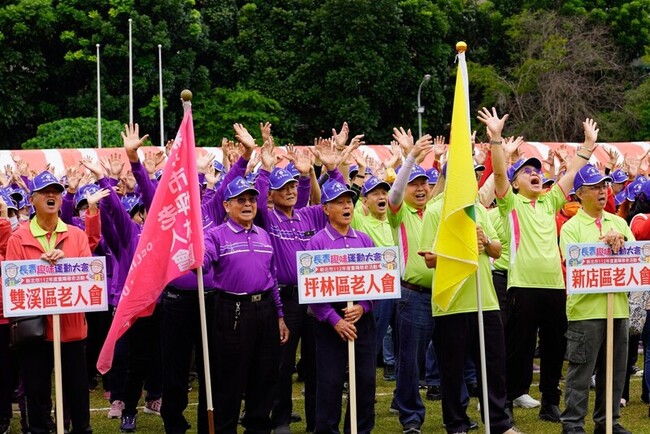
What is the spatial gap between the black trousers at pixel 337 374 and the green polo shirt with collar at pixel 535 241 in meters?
1.85

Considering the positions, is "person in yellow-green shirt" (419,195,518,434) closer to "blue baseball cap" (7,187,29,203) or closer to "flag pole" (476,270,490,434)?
"flag pole" (476,270,490,434)

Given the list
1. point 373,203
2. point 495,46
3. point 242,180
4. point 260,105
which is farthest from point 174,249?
point 495,46

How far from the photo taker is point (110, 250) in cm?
1105

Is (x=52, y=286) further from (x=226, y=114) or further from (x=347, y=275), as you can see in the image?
(x=226, y=114)

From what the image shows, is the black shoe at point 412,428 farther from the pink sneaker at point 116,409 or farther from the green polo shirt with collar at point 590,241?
the pink sneaker at point 116,409

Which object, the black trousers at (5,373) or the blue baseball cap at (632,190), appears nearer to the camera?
the black trousers at (5,373)

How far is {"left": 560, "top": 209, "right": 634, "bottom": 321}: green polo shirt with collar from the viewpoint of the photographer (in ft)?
30.1

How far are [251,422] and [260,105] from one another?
101 feet

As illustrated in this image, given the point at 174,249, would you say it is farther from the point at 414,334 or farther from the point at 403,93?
the point at 403,93

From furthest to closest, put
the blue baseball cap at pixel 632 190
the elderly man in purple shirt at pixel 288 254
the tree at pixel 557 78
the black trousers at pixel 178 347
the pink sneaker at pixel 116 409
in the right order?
the tree at pixel 557 78 < the blue baseball cap at pixel 632 190 < the pink sneaker at pixel 116 409 < the elderly man in purple shirt at pixel 288 254 < the black trousers at pixel 178 347

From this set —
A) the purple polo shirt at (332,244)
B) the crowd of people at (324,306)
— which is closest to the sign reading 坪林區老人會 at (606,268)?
the crowd of people at (324,306)

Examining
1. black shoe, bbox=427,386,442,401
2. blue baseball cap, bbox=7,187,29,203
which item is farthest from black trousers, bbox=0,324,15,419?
black shoe, bbox=427,386,442,401

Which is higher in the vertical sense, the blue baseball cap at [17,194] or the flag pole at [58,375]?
the blue baseball cap at [17,194]

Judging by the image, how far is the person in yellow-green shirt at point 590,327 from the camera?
9.20 meters
